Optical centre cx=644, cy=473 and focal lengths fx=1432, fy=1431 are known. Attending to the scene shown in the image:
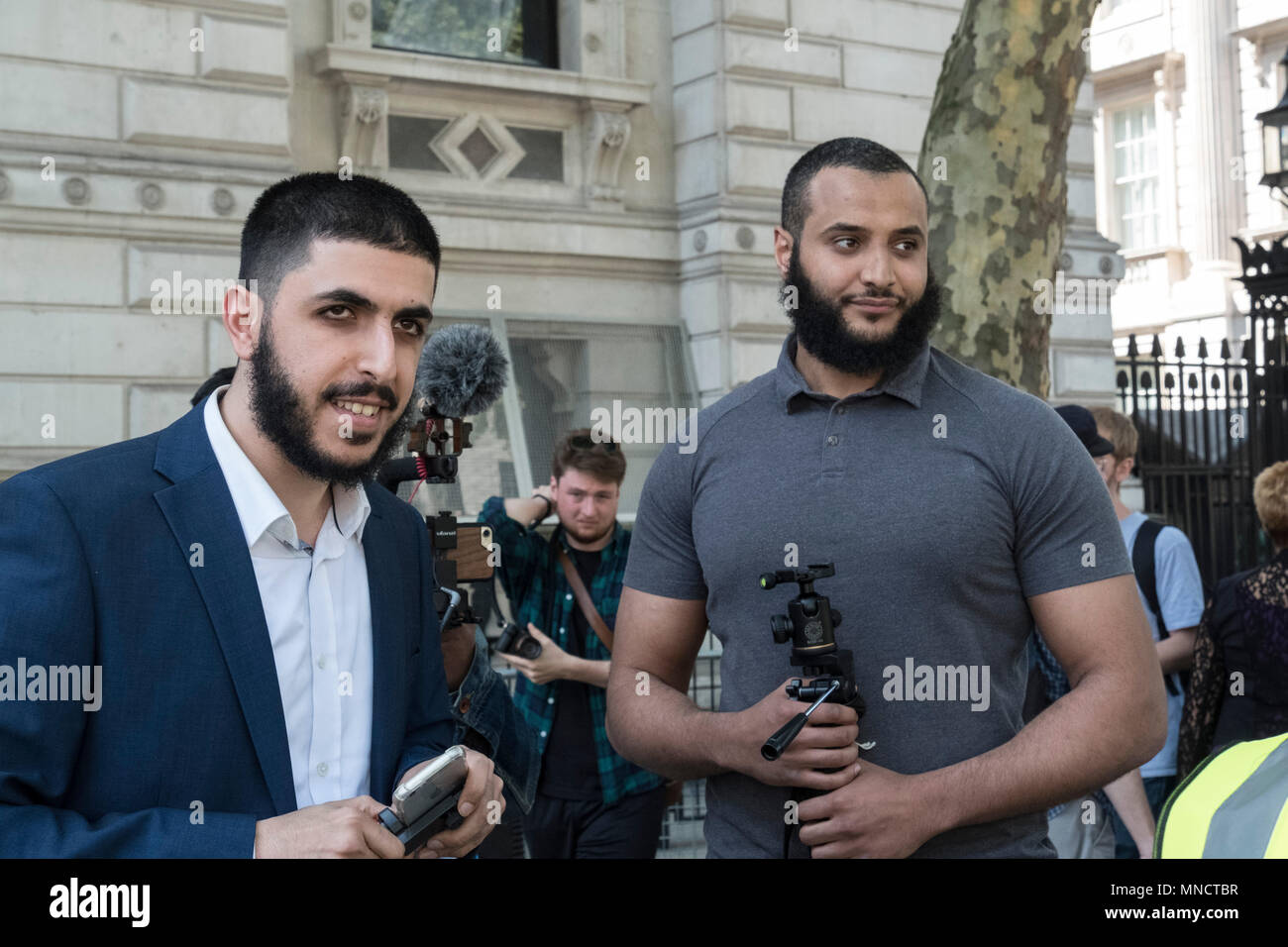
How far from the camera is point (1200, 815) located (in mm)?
1559

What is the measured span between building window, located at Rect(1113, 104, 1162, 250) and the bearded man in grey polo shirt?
26870mm

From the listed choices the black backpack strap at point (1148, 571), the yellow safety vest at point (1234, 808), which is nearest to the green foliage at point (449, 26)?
the black backpack strap at point (1148, 571)

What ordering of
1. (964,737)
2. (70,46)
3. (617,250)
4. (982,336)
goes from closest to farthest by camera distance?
(964,737) → (982,336) → (70,46) → (617,250)

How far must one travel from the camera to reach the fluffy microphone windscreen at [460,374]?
4.47 m

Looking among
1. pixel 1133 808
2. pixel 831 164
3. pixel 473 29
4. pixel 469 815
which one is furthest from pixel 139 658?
pixel 473 29

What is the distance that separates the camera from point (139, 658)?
208 centimetres

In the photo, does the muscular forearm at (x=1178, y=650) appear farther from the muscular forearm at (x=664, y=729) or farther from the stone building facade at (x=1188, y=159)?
the stone building facade at (x=1188, y=159)

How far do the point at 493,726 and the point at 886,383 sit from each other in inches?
56.3

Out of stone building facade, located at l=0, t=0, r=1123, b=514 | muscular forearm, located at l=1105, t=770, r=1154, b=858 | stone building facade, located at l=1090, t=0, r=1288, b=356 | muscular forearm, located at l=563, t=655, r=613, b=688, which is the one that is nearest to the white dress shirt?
muscular forearm, located at l=563, t=655, r=613, b=688

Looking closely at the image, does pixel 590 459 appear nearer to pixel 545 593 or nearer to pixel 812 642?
pixel 545 593

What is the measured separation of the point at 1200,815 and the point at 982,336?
16.1ft

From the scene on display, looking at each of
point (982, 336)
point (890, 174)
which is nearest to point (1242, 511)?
point (982, 336)

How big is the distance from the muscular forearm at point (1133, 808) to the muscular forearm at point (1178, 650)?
593mm

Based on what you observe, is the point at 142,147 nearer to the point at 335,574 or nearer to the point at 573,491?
the point at 573,491
